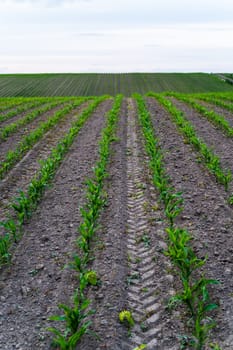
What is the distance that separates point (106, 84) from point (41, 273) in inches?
1664

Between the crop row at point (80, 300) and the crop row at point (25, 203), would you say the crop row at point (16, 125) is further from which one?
the crop row at point (80, 300)

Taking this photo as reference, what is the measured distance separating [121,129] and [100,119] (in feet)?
7.29

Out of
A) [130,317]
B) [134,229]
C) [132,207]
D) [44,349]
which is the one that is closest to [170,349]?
[130,317]

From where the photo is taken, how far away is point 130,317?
447cm

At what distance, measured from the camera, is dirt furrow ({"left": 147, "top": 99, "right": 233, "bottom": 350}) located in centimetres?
458

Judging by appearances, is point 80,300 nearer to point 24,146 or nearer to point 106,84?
point 24,146

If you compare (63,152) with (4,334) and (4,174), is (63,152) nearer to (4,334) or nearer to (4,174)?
(4,174)

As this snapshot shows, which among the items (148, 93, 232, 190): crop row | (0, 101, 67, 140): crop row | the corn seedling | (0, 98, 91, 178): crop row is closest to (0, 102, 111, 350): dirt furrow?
the corn seedling

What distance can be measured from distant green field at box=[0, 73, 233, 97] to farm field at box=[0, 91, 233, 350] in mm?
29681

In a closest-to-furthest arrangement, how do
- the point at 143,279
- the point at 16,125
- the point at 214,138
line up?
the point at 143,279
the point at 214,138
the point at 16,125

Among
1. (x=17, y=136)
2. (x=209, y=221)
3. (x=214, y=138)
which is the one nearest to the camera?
(x=209, y=221)

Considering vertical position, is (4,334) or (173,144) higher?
(173,144)

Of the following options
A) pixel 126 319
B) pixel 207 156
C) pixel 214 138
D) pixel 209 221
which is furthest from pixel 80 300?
pixel 214 138

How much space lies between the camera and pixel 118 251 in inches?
233
